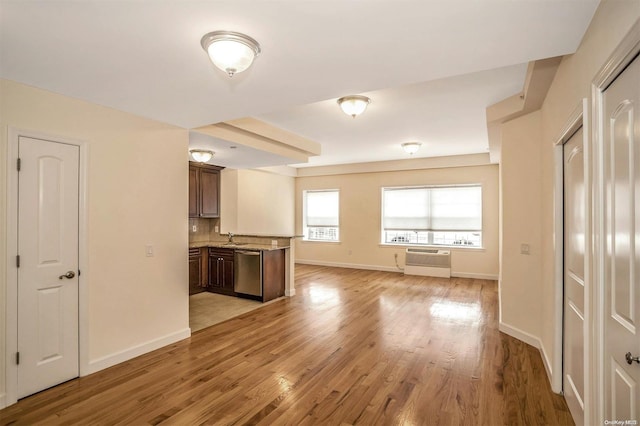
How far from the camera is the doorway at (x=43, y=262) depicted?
2.62m

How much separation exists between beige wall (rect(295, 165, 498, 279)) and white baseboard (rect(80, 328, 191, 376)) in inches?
223

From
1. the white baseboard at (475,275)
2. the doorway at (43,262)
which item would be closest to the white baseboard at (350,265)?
the white baseboard at (475,275)

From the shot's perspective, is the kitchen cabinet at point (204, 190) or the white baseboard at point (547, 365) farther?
the kitchen cabinet at point (204, 190)

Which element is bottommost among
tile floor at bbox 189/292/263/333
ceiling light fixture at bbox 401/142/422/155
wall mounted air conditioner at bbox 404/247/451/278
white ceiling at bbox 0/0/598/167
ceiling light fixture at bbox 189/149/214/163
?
tile floor at bbox 189/292/263/333

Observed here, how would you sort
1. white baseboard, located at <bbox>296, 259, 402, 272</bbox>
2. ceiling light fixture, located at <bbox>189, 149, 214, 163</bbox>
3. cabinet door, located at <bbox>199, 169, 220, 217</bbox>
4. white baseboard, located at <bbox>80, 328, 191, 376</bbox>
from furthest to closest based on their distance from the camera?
white baseboard, located at <bbox>296, 259, 402, 272</bbox>, cabinet door, located at <bbox>199, 169, 220, 217</bbox>, ceiling light fixture, located at <bbox>189, 149, 214, 163</bbox>, white baseboard, located at <bbox>80, 328, 191, 376</bbox>

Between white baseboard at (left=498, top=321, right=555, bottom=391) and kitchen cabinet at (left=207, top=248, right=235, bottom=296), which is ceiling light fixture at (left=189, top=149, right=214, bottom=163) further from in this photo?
white baseboard at (left=498, top=321, right=555, bottom=391)

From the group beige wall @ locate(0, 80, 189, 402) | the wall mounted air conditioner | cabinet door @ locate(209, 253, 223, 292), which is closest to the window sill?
Result: the wall mounted air conditioner

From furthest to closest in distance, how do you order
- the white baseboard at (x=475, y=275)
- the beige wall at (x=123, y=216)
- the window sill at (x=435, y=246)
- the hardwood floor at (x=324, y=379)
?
the window sill at (x=435, y=246) < the white baseboard at (x=475, y=275) < the beige wall at (x=123, y=216) < the hardwood floor at (x=324, y=379)

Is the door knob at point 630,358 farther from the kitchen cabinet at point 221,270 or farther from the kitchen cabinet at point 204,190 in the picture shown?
the kitchen cabinet at point 204,190

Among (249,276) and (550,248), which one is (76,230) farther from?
(550,248)

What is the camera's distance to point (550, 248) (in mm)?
2994

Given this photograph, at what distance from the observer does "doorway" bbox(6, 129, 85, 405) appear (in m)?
2.62

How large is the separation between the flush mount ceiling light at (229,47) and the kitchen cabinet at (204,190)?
15.7ft

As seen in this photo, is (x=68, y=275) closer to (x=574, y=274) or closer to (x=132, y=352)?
(x=132, y=352)
